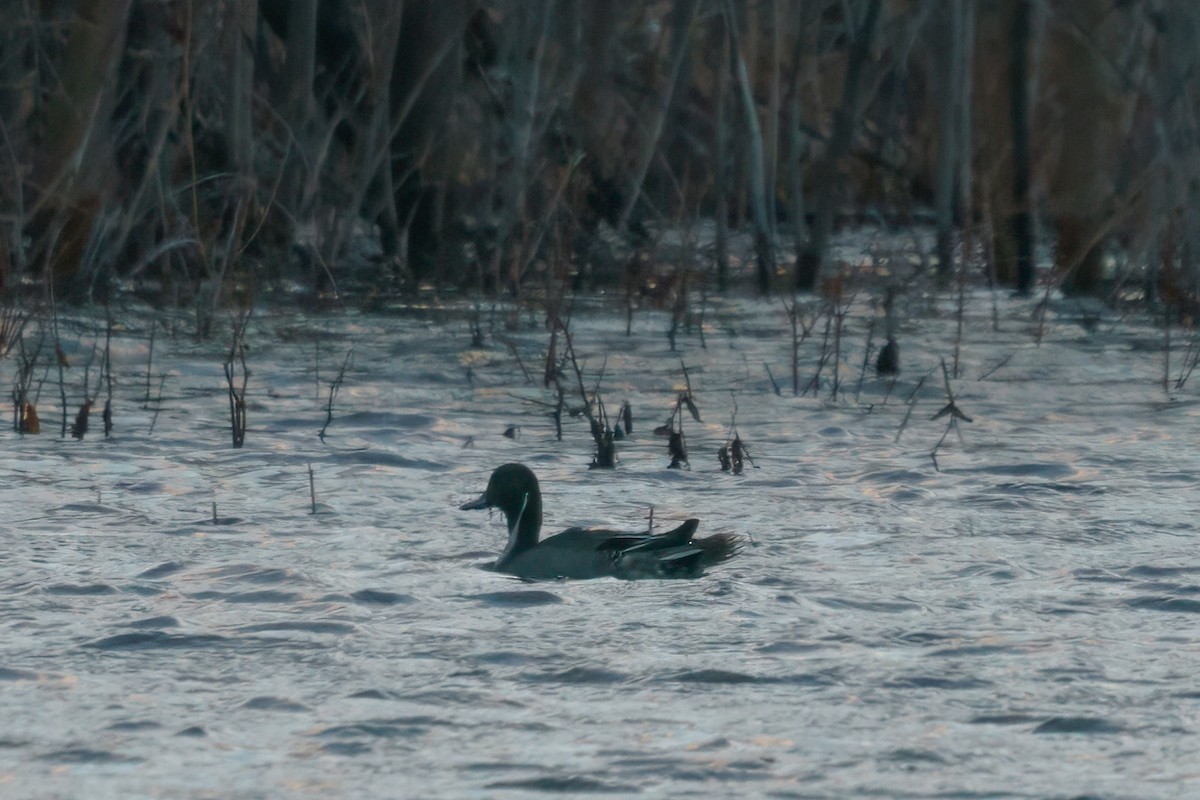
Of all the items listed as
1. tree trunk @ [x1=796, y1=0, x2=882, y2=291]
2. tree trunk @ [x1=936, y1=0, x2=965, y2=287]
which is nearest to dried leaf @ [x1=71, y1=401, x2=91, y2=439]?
tree trunk @ [x1=796, y1=0, x2=882, y2=291]

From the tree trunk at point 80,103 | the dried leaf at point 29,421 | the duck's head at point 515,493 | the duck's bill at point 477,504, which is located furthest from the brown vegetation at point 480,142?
the duck's head at point 515,493

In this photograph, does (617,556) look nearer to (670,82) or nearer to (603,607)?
(603,607)

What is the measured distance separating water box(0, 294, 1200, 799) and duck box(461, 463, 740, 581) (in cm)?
8

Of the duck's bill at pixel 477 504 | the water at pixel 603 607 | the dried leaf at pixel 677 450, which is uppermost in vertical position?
the dried leaf at pixel 677 450

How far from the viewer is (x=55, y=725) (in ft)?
16.5

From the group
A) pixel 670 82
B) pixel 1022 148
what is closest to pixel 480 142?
pixel 670 82

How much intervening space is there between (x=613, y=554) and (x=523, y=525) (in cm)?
48

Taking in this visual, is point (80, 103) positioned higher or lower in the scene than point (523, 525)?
higher

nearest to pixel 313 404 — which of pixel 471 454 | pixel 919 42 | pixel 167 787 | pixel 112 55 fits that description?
pixel 471 454

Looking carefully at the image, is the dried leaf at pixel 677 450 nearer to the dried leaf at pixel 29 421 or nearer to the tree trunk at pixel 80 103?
the dried leaf at pixel 29 421

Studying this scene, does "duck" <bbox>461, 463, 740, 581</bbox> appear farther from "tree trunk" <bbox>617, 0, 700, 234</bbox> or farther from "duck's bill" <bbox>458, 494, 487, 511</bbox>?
"tree trunk" <bbox>617, 0, 700, 234</bbox>

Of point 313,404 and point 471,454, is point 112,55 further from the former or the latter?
point 471,454

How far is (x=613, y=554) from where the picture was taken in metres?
6.83

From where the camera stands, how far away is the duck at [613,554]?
679 cm
